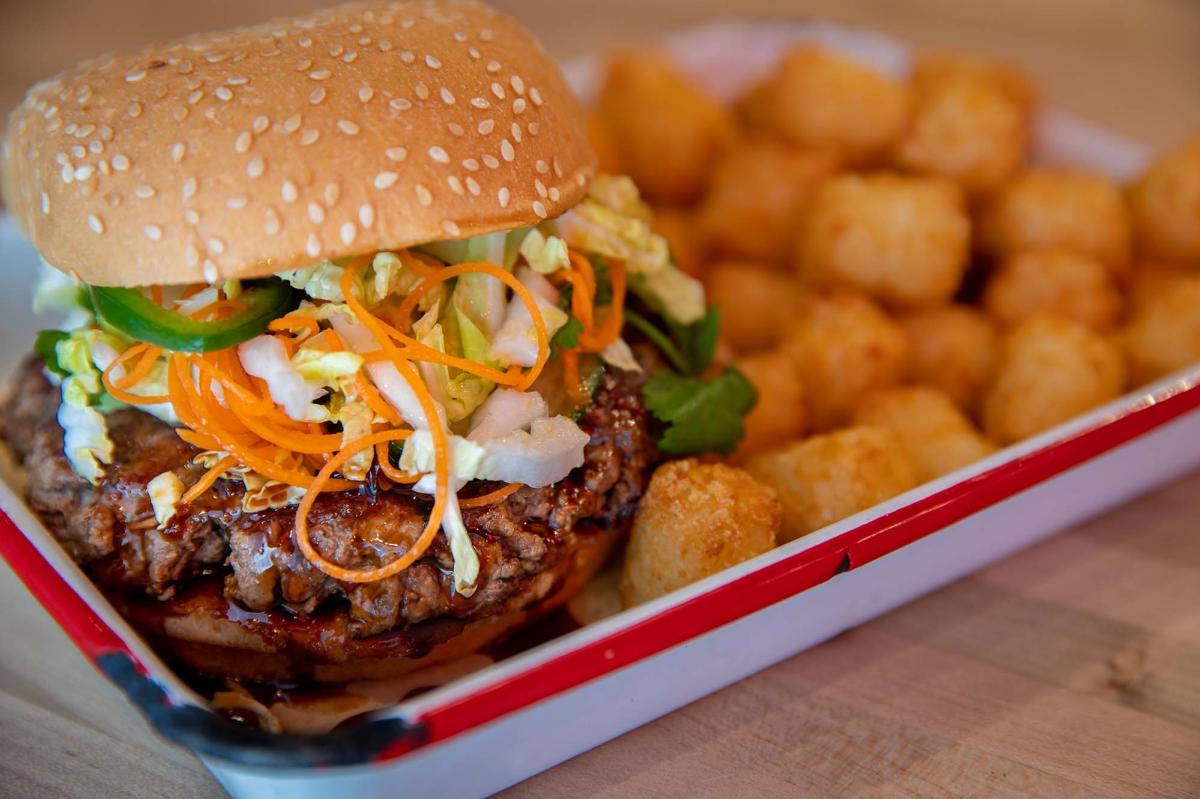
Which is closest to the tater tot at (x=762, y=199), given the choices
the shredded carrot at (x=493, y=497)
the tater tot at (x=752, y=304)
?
the tater tot at (x=752, y=304)

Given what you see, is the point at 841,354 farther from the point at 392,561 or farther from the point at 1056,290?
the point at 392,561

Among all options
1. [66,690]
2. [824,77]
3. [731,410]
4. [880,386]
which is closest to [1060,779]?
[731,410]

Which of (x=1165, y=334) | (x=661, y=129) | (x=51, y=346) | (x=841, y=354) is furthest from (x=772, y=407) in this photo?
(x=51, y=346)

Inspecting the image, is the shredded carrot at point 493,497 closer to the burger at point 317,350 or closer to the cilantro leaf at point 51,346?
the burger at point 317,350

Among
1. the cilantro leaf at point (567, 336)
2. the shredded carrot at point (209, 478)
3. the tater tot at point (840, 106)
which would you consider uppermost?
the tater tot at point (840, 106)

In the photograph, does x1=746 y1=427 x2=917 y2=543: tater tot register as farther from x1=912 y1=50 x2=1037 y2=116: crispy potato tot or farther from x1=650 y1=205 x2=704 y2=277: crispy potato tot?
x1=912 y1=50 x2=1037 y2=116: crispy potato tot

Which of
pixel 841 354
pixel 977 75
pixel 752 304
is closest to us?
pixel 841 354

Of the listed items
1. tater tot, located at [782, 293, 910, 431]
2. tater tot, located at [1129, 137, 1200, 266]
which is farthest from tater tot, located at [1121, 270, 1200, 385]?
tater tot, located at [782, 293, 910, 431]
